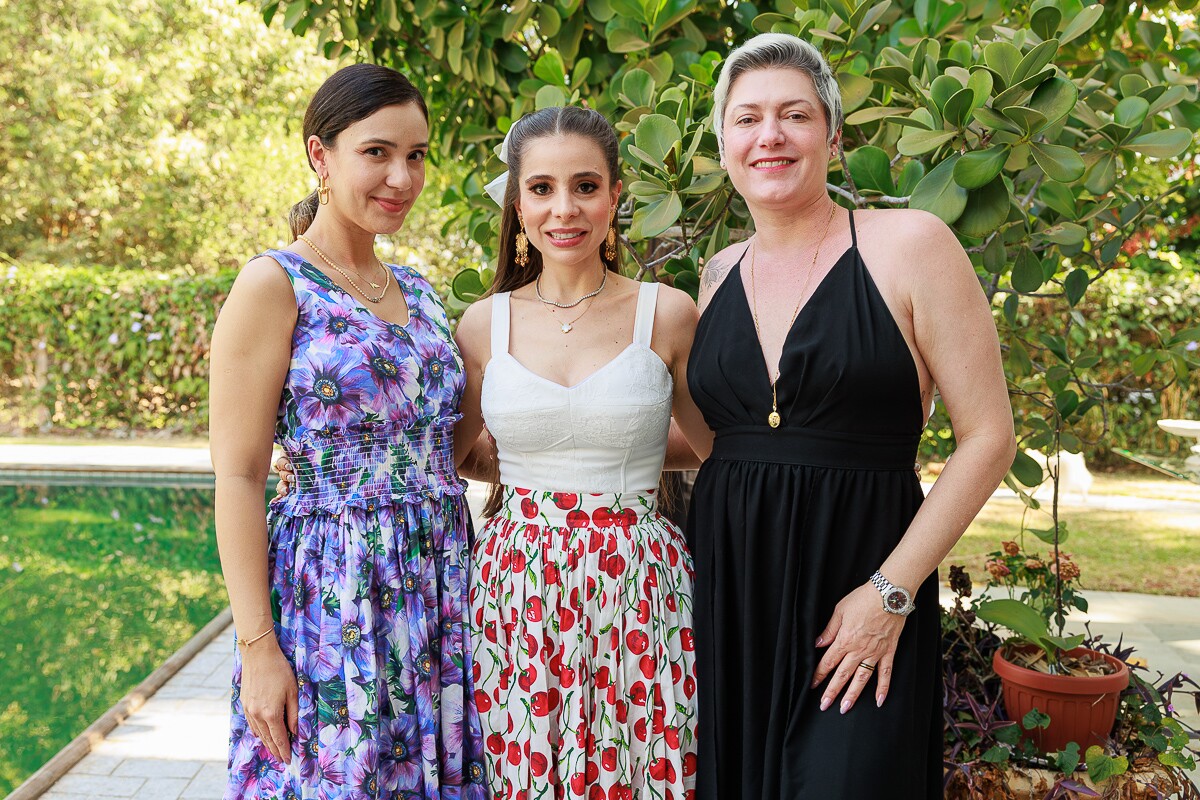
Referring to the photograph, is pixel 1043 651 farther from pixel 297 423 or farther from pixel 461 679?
pixel 297 423

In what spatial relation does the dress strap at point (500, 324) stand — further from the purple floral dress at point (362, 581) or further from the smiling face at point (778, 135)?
the smiling face at point (778, 135)

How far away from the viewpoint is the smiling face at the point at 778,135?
5.73 ft

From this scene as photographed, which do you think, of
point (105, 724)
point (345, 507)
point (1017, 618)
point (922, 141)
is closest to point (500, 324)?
point (345, 507)

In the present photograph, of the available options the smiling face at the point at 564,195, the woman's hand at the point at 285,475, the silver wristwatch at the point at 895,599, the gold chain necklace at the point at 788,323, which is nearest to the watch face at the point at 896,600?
the silver wristwatch at the point at 895,599

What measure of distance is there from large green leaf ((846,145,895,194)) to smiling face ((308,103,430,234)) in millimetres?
887

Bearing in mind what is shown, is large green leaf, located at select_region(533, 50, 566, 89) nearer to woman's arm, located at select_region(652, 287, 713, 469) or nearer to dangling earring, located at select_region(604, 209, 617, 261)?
dangling earring, located at select_region(604, 209, 617, 261)

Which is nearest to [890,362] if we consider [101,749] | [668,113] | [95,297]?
[668,113]

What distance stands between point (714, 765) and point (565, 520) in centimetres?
53

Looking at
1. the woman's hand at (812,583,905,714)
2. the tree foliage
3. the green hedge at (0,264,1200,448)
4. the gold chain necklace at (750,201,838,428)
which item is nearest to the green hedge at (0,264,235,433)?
the green hedge at (0,264,1200,448)

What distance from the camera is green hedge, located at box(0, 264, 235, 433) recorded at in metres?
12.0

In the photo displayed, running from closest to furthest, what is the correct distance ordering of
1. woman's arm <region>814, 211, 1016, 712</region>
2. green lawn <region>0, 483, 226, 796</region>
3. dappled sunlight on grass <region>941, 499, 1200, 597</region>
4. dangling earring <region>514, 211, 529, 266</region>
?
1. woman's arm <region>814, 211, 1016, 712</region>
2. dangling earring <region>514, 211, 529, 266</region>
3. green lawn <region>0, 483, 226, 796</region>
4. dappled sunlight on grass <region>941, 499, 1200, 597</region>

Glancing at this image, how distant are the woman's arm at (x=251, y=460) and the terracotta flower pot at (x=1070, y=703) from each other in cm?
197

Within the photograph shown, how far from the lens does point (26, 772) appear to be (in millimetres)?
4102

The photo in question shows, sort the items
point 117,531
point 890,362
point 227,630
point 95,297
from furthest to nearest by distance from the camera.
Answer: point 95,297
point 117,531
point 227,630
point 890,362
